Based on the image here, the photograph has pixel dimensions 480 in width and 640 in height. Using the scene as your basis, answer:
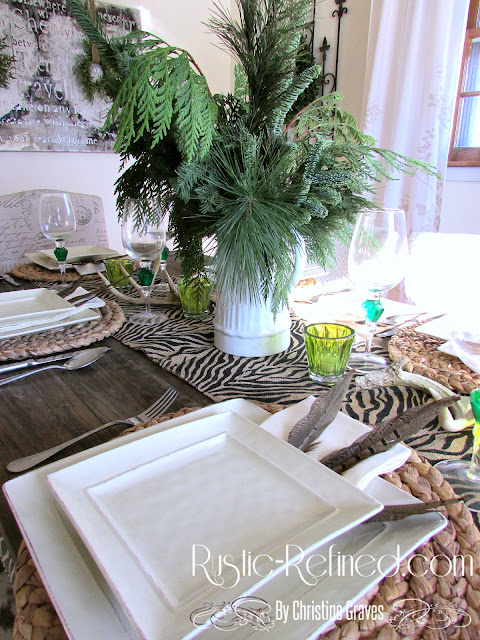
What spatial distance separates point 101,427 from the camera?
1.58 feet

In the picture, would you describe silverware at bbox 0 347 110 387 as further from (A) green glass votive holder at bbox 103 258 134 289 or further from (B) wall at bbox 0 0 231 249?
(B) wall at bbox 0 0 231 249

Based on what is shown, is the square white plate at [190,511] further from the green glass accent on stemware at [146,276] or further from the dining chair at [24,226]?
the dining chair at [24,226]

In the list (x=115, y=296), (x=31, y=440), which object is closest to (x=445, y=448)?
(x=31, y=440)

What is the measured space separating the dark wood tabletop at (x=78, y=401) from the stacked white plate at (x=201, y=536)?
13 centimetres

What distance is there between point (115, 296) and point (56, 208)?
0.90 ft

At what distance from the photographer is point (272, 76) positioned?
0.63 meters

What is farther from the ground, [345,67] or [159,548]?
[345,67]

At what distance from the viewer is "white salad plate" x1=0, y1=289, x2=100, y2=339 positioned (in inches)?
28.4

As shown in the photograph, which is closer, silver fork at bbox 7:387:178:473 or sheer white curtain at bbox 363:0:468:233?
silver fork at bbox 7:387:178:473

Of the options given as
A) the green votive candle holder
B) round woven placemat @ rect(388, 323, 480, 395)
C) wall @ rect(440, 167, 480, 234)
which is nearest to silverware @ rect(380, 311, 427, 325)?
round woven placemat @ rect(388, 323, 480, 395)

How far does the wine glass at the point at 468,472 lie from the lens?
39 cm

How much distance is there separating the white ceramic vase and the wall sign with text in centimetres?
202

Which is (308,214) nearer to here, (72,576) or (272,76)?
(272,76)

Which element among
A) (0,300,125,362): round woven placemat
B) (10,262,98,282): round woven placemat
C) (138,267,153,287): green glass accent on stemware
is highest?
(138,267,153,287): green glass accent on stemware
